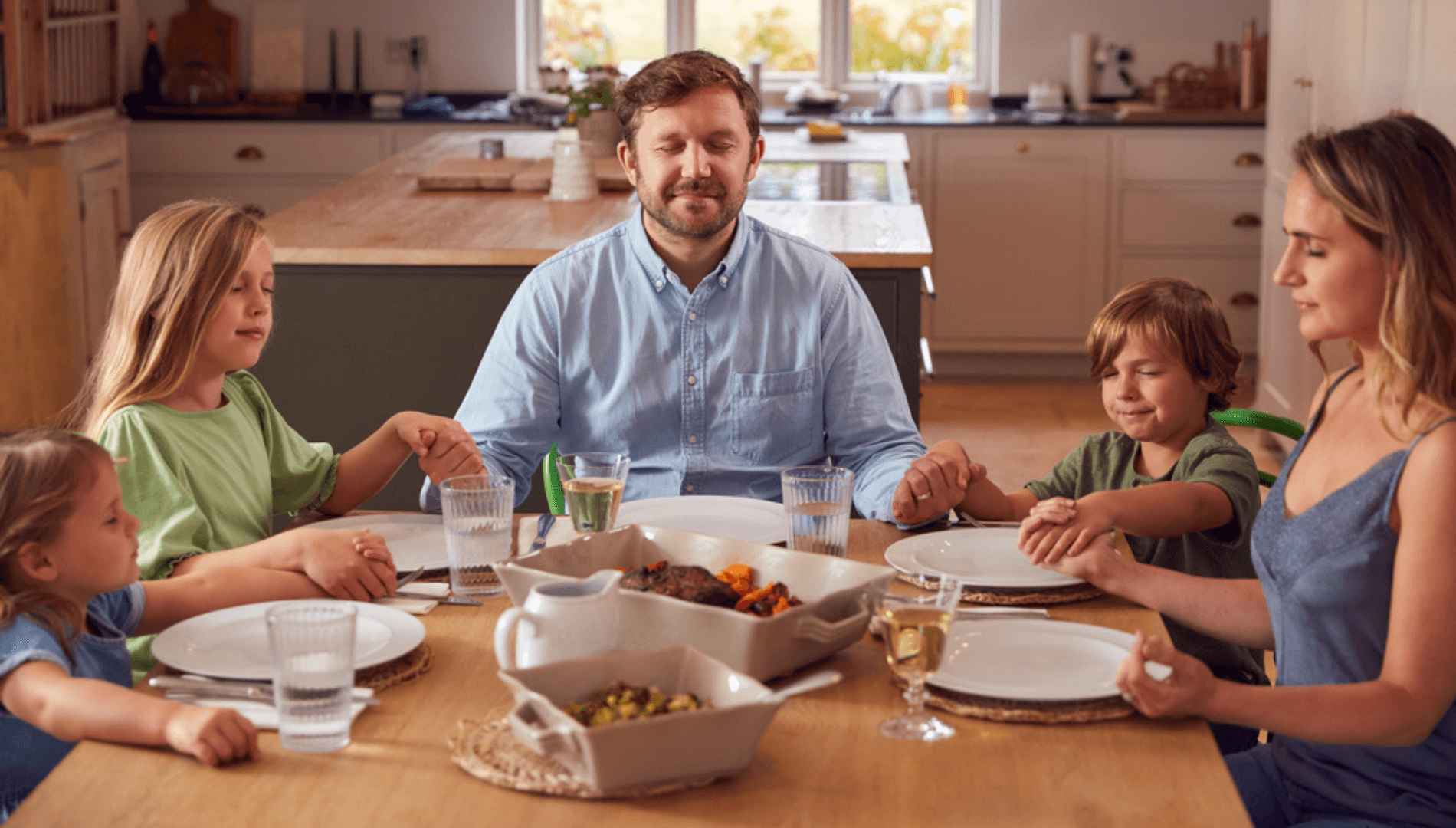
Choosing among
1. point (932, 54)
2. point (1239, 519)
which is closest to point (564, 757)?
point (1239, 519)

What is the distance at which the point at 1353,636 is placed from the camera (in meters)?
1.32

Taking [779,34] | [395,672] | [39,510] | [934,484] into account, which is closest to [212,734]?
[395,672]

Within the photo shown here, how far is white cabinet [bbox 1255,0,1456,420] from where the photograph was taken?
118 inches

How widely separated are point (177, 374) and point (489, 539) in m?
0.45

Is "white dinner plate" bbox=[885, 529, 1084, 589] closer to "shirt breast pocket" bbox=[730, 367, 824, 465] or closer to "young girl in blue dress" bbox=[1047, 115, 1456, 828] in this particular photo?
"young girl in blue dress" bbox=[1047, 115, 1456, 828]

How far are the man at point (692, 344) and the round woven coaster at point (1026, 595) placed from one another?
22.8 inches

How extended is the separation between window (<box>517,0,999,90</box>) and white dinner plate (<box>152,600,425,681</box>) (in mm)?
5051

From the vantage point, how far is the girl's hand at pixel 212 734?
41.1 inches

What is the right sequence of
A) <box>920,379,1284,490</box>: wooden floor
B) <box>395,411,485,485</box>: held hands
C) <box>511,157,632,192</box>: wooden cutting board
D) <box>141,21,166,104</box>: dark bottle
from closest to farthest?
<box>395,411,485,485</box>: held hands < <box>511,157,632,192</box>: wooden cutting board < <box>920,379,1284,490</box>: wooden floor < <box>141,21,166,104</box>: dark bottle

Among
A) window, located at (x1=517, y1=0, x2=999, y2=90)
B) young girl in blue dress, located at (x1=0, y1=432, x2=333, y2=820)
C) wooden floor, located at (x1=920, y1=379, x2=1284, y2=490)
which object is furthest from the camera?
window, located at (x1=517, y1=0, x2=999, y2=90)

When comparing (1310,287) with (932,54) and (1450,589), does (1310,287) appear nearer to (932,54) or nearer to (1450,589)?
(1450,589)

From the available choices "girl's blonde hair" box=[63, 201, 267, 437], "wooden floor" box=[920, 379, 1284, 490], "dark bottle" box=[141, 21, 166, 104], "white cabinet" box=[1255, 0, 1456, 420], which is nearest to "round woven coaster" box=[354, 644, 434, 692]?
"girl's blonde hair" box=[63, 201, 267, 437]

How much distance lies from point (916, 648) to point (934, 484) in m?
0.54

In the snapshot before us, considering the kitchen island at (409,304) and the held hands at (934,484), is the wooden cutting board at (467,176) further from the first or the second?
the held hands at (934,484)
